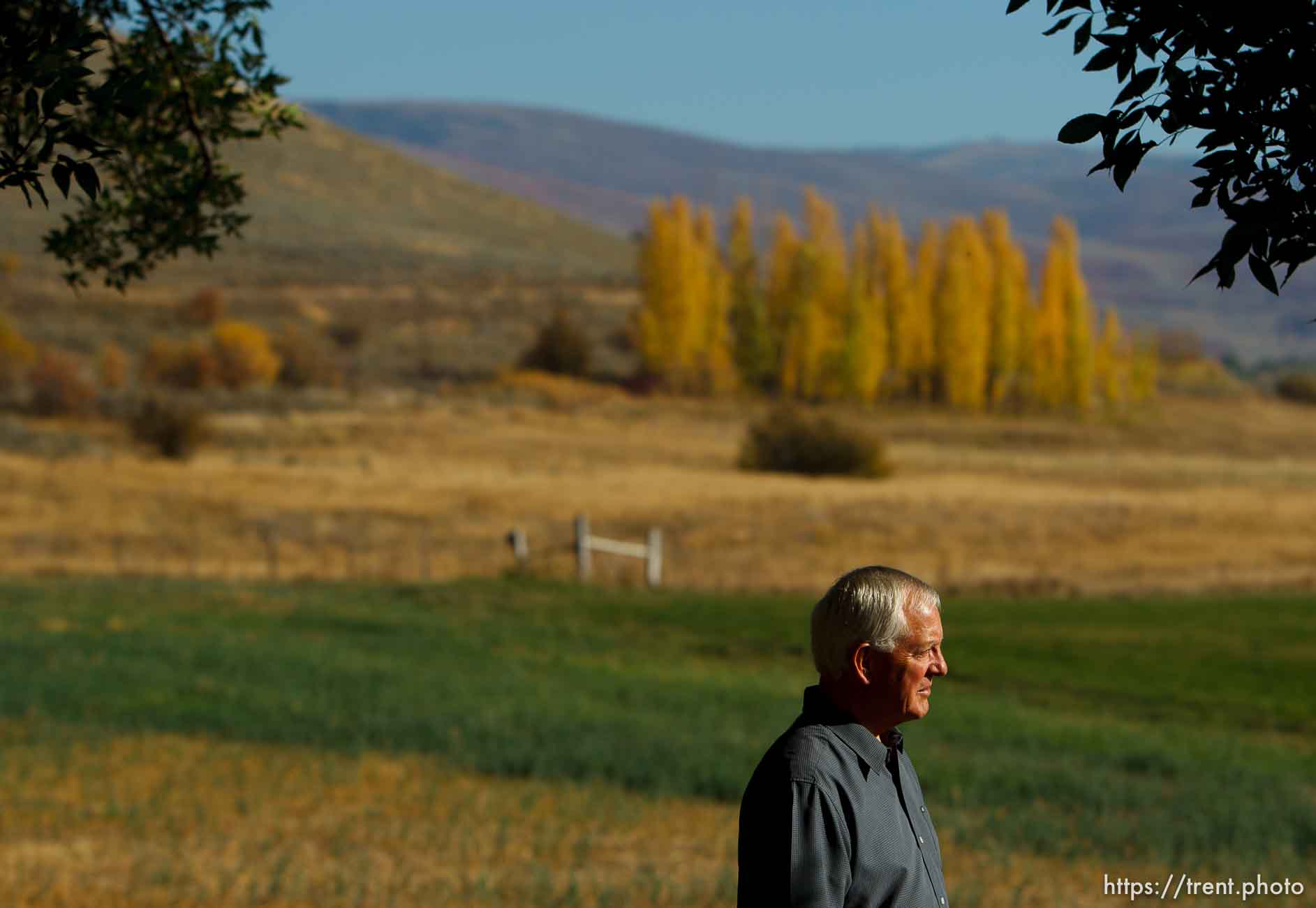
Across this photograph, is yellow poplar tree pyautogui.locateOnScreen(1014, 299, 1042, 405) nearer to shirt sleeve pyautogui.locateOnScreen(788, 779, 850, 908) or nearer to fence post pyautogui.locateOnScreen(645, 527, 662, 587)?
fence post pyautogui.locateOnScreen(645, 527, 662, 587)

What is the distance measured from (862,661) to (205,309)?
114869 mm

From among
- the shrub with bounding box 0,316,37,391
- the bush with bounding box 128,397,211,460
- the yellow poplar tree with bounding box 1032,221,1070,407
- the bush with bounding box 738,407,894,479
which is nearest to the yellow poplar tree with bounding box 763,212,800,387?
the yellow poplar tree with bounding box 1032,221,1070,407

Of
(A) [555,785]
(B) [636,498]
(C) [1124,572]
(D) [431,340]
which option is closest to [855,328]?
(D) [431,340]

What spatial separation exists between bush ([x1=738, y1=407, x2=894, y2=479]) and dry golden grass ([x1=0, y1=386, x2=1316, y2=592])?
5.22 feet

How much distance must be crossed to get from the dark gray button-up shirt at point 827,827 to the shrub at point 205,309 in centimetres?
11358

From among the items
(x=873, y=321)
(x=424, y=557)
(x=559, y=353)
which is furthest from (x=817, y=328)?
(x=424, y=557)

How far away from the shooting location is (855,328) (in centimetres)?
9625

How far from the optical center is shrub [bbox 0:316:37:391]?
8338 cm

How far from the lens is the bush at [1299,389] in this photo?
4916 inches

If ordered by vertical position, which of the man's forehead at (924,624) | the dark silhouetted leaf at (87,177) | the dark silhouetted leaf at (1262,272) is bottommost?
the man's forehead at (924,624)

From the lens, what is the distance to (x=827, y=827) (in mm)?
3596

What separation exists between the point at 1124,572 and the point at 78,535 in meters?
25.3

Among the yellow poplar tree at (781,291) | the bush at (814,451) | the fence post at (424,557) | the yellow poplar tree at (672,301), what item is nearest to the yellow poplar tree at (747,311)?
the yellow poplar tree at (781,291)

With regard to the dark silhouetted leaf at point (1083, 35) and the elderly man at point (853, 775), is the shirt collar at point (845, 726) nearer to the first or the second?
the elderly man at point (853, 775)
